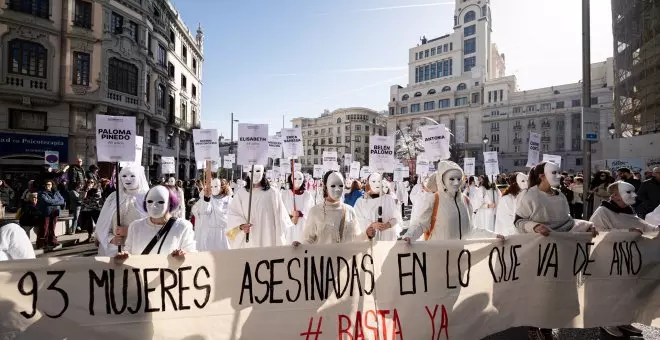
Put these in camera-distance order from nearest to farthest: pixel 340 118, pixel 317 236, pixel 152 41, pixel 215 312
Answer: pixel 215 312 → pixel 317 236 → pixel 152 41 → pixel 340 118

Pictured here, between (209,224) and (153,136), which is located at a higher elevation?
(153,136)

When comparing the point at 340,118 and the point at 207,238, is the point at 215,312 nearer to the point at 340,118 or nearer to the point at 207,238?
the point at 207,238

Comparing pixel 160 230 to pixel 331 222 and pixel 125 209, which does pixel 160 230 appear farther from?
pixel 125 209

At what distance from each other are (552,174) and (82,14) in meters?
26.2

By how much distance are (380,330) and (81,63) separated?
24.8 m

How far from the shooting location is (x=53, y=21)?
69.6 feet

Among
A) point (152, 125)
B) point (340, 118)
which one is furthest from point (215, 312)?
point (340, 118)

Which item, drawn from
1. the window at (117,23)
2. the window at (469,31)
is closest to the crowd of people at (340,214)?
the window at (117,23)

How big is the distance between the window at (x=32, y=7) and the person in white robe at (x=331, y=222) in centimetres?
2404

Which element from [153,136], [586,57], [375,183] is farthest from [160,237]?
[153,136]

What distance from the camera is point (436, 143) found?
7453 mm

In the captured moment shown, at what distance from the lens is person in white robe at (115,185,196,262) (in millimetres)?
3338

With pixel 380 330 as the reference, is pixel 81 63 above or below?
above

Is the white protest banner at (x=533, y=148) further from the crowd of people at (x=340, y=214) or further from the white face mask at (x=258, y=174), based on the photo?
the white face mask at (x=258, y=174)
